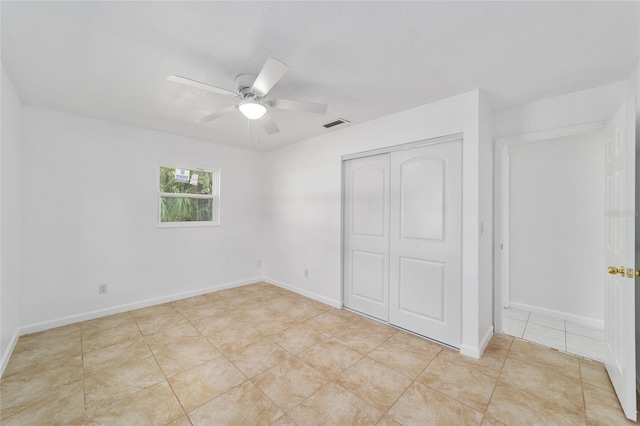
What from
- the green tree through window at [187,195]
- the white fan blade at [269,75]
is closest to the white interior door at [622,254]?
the white fan blade at [269,75]

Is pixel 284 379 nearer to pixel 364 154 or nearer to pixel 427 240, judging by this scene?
pixel 427 240

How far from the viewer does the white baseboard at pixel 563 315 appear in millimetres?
3057

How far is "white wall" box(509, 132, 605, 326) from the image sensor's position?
10.1 ft

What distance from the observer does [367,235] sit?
11.3 ft

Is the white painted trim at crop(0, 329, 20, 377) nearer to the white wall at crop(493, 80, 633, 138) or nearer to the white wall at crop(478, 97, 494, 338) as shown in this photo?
the white wall at crop(478, 97, 494, 338)

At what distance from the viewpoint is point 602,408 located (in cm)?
182

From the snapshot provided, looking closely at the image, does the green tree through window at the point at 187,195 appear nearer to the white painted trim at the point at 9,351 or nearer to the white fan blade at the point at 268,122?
the white painted trim at the point at 9,351

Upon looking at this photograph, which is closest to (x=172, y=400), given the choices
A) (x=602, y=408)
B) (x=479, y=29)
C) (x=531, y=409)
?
(x=531, y=409)

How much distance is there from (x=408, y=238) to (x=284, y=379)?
75.1 inches

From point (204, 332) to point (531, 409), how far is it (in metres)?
3.01

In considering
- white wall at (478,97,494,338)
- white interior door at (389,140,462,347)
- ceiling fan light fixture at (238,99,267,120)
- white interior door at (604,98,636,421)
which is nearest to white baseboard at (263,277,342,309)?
white interior door at (389,140,462,347)

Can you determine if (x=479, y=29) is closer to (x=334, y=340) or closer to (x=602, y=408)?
(x=602, y=408)

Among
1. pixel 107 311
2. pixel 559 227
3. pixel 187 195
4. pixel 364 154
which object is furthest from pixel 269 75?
pixel 559 227

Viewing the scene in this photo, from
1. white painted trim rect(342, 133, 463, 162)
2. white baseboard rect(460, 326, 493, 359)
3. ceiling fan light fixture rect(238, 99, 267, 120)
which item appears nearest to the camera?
ceiling fan light fixture rect(238, 99, 267, 120)
